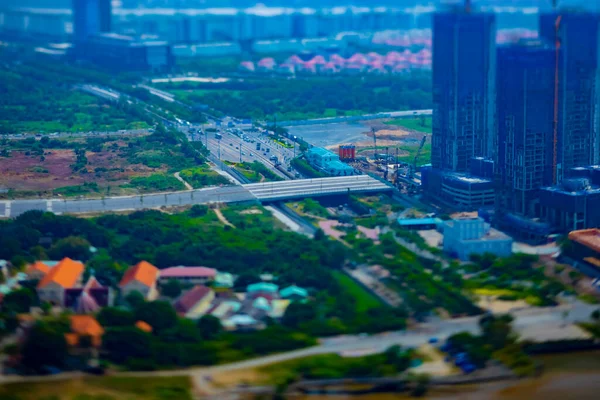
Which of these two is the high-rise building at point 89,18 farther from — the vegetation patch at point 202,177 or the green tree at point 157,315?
the green tree at point 157,315

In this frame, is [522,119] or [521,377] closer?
[521,377]

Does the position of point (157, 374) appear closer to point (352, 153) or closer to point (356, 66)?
point (352, 153)

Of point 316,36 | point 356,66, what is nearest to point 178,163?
point 356,66

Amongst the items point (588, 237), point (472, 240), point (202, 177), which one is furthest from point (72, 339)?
point (202, 177)

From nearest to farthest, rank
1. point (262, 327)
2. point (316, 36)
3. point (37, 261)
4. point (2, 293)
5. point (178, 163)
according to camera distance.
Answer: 1. point (262, 327)
2. point (2, 293)
3. point (37, 261)
4. point (178, 163)
5. point (316, 36)

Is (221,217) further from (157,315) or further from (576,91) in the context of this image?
(576,91)

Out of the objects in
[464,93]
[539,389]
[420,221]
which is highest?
[464,93]

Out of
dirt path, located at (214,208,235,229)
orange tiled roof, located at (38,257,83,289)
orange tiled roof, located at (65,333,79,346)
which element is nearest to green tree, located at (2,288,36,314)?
orange tiled roof, located at (38,257,83,289)
